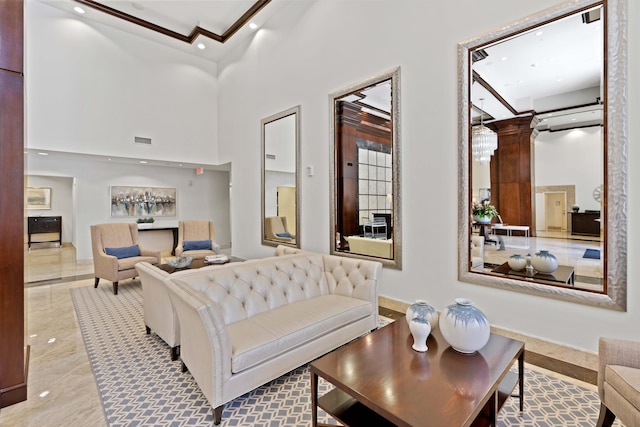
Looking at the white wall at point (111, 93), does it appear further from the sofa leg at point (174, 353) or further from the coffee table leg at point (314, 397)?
the coffee table leg at point (314, 397)

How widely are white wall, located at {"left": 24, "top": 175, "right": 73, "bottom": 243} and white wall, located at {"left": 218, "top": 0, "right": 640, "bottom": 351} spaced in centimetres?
912

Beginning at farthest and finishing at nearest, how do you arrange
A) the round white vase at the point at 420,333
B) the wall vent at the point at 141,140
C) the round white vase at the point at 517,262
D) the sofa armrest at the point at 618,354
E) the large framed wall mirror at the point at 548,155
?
1. the wall vent at the point at 141,140
2. the round white vase at the point at 517,262
3. the large framed wall mirror at the point at 548,155
4. the round white vase at the point at 420,333
5. the sofa armrest at the point at 618,354

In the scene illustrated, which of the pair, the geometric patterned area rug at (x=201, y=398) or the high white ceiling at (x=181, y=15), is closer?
the geometric patterned area rug at (x=201, y=398)

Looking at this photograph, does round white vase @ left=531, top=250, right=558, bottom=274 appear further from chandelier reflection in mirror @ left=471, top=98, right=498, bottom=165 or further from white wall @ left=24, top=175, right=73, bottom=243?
white wall @ left=24, top=175, right=73, bottom=243

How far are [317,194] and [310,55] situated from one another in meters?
2.35

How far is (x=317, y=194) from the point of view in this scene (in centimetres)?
487

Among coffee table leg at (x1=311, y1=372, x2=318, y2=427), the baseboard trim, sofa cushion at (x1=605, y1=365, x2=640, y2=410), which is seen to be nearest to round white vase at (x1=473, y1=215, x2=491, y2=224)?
sofa cushion at (x1=605, y1=365, x2=640, y2=410)

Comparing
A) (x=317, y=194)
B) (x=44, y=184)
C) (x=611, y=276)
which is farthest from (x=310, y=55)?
(x=44, y=184)

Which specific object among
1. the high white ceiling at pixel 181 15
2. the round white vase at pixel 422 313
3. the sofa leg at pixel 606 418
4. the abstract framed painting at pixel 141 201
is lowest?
the sofa leg at pixel 606 418

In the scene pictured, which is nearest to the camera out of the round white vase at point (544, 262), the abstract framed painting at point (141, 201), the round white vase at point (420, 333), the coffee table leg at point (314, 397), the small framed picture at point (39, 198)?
the coffee table leg at point (314, 397)

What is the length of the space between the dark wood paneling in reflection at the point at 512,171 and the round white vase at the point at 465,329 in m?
1.90

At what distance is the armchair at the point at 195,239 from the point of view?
18.9 feet

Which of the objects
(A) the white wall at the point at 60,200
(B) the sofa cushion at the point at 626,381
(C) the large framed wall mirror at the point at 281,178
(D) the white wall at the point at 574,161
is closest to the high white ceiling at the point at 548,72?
(D) the white wall at the point at 574,161

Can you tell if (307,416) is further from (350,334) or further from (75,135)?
(75,135)
